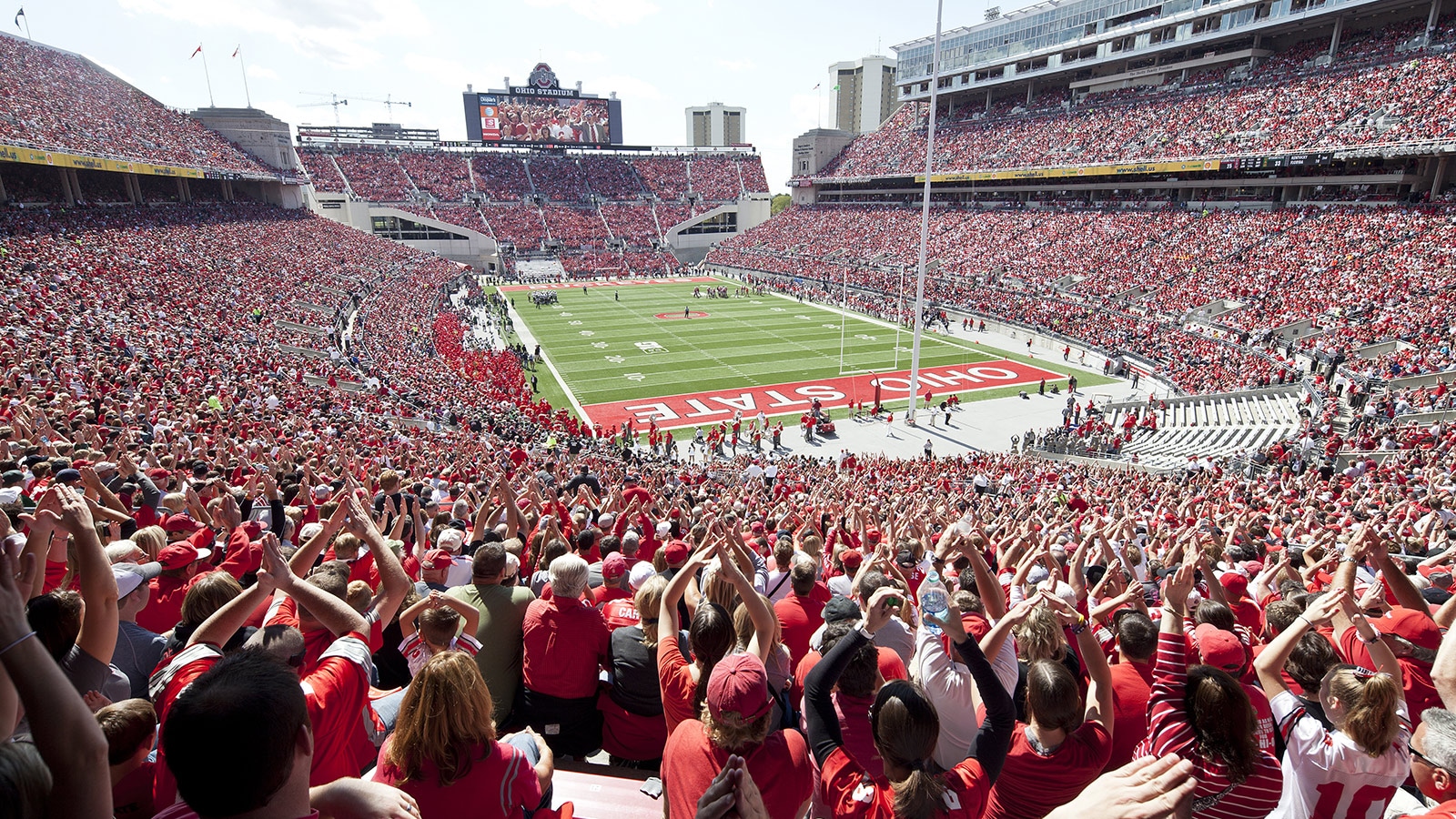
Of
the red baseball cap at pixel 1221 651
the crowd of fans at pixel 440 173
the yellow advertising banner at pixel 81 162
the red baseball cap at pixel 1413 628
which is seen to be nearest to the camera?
the red baseball cap at pixel 1221 651

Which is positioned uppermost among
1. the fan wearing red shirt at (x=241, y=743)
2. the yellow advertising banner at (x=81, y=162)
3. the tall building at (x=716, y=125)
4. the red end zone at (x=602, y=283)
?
the tall building at (x=716, y=125)

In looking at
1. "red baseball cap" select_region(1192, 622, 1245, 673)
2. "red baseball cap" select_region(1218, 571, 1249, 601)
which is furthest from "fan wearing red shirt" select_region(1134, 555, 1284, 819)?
"red baseball cap" select_region(1218, 571, 1249, 601)

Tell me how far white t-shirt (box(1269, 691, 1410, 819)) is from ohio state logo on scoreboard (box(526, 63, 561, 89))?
92.0 metres

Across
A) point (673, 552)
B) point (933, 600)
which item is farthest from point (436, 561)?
point (933, 600)

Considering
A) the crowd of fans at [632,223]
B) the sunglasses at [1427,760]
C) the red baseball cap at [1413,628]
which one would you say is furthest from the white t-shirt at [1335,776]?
the crowd of fans at [632,223]

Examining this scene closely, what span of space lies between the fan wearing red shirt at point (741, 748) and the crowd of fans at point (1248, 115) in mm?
45650

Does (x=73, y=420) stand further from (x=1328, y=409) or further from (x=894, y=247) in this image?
(x=894, y=247)

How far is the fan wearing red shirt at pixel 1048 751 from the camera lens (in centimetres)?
279

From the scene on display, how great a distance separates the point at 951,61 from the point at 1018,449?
59.7 metres

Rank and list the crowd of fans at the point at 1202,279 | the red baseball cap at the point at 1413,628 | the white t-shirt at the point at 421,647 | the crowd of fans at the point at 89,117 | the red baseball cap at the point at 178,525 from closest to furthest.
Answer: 1. the white t-shirt at the point at 421,647
2. the red baseball cap at the point at 1413,628
3. the red baseball cap at the point at 178,525
4. the crowd of fans at the point at 1202,279
5. the crowd of fans at the point at 89,117

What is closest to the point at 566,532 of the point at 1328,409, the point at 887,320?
the point at 1328,409

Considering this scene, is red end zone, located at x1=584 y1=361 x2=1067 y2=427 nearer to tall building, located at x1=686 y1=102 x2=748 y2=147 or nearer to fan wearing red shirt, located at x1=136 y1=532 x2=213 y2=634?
fan wearing red shirt, located at x1=136 y1=532 x2=213 y2=634

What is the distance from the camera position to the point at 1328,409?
2105cm

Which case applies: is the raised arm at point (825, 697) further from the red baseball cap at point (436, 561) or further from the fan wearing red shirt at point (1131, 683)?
the red baseball cap at point (436, 561)
